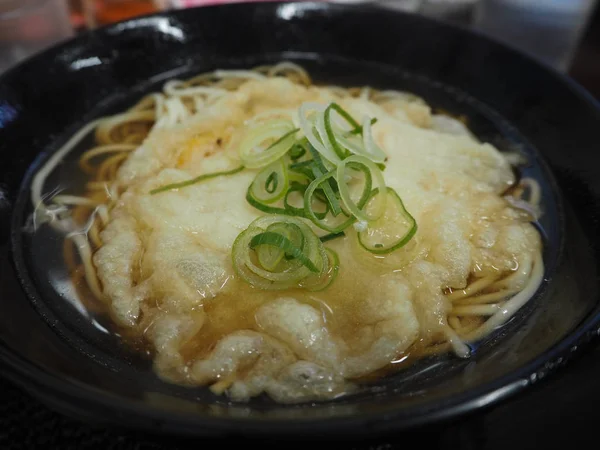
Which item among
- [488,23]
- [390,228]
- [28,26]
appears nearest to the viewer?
[390,228]

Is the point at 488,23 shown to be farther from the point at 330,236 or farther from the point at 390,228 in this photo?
the point at 330,236

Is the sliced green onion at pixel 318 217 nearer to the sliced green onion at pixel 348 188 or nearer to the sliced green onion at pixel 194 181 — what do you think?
the sliced green onion at pixel 348 188

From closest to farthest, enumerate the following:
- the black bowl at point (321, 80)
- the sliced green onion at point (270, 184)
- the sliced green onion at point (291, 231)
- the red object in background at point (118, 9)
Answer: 1. the black bowl at point (321, 80)
2. the sliced green onion at point (291, 231)
3. the sliced green onion at point (270, 184)
4. the red object in background at point (118, 9)

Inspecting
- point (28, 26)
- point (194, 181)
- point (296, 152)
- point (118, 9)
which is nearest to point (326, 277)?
point (296, 152)

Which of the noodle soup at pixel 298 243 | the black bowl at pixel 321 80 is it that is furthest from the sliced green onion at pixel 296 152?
the black bowl at pixel 321 80

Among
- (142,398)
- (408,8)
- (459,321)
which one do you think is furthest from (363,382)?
(408,8)

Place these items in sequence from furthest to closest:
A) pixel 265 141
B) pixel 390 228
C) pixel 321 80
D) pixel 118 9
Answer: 1. pixel 118 9
2. pixel 321 80
3. pixel 265 141
4. pixel 390 228

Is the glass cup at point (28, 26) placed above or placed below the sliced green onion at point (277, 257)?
above
